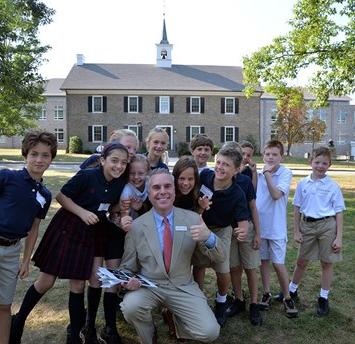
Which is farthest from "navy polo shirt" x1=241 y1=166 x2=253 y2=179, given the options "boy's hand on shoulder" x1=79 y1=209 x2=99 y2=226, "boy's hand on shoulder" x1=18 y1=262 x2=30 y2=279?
"boy's hand on shoulder" x1=18 y1=262 x2=30 y2=279

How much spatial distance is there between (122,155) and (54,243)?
0.92 meters

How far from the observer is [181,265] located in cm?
341

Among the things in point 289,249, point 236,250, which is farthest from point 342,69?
point 236,250

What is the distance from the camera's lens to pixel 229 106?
41.4m

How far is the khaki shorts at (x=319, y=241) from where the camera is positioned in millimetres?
4363

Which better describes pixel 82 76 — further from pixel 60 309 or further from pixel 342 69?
pixel 60 309

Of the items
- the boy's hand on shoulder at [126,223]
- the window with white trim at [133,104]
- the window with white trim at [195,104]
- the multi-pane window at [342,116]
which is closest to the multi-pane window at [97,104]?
the window with white trim at [133,104]

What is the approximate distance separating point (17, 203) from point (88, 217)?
21.4 inches

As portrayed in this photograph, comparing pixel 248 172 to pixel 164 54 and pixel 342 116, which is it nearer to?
pixel 164 54

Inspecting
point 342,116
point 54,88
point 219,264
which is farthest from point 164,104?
point 219,264

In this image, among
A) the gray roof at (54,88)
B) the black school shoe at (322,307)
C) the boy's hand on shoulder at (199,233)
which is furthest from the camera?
the gray roof at (54,88)

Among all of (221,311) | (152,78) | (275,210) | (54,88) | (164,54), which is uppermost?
(164,54)

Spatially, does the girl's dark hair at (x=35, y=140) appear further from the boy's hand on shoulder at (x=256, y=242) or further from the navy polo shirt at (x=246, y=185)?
the boy's hand on shoulder at (x=256, y=242)

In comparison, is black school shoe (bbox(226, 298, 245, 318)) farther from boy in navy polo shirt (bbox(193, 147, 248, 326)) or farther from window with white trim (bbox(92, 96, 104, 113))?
window with white trim (bbox(92, 96, 104, 113))
